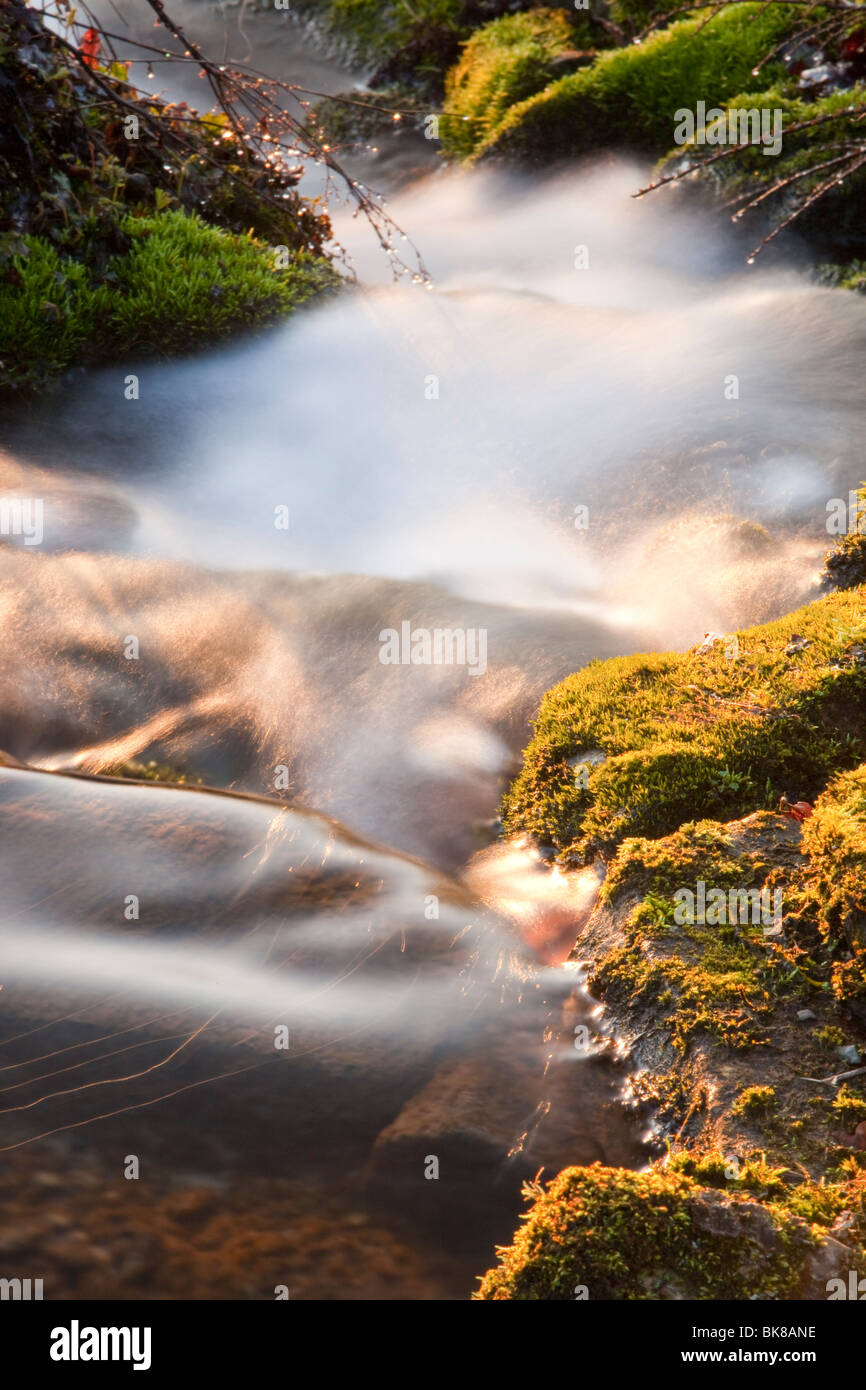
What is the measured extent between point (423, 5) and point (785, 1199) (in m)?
18.4

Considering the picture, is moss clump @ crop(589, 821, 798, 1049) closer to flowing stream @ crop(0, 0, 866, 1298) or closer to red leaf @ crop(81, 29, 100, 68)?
flowing stream @ crop(0, 0, 866, 1298)

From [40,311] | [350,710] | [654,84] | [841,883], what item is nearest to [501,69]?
[654,84]

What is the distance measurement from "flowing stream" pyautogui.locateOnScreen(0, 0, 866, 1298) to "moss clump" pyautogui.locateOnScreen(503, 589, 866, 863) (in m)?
0.25

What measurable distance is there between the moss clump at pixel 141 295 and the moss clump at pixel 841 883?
6.74 metres

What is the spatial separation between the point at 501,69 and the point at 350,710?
11.6 metres

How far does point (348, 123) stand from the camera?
15602 millimetres

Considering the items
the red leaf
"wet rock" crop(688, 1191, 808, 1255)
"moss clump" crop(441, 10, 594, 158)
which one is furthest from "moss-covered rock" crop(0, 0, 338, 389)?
"wet rock" crop(688, 1191, 808, 1255)

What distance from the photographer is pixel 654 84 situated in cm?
1108

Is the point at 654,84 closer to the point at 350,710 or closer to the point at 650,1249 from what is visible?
the point at 350,710

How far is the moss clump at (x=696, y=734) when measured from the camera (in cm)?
371

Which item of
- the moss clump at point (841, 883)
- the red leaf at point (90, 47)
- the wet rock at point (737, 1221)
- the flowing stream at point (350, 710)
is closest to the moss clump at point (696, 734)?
the flowing stream at point (350, 710)

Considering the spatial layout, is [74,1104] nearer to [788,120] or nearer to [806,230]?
[806,230]

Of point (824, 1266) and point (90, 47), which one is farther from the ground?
point (90, 47)

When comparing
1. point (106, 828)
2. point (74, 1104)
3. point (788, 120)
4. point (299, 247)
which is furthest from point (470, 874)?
point (788, 120)
